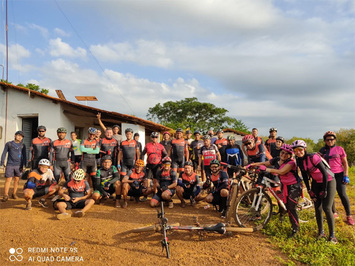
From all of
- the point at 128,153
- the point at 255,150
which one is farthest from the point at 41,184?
the point at 255,150

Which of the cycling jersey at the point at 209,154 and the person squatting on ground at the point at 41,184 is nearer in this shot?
the person squatting on ground at the point at 41,184

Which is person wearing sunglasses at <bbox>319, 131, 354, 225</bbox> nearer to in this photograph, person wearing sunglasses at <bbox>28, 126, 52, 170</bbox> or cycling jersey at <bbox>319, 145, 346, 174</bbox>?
cycling jersey at <bbox>319, 145, 346, 174</bbox>

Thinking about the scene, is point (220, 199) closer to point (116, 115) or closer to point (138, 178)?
point (138, 178)

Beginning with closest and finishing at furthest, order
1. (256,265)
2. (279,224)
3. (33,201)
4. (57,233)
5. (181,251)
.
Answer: (256,265) < (181,251) < (57,233) < (279,224) < (33,201)

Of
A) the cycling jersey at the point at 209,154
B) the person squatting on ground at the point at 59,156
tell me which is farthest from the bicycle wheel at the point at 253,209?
the person squatting on ground at the point at 59,156

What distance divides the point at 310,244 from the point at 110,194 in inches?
201

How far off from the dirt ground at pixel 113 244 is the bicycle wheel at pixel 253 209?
0.30 meters

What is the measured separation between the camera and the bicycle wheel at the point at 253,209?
5258 mm

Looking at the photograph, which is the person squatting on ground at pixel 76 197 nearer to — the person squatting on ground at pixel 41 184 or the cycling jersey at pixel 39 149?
the person squatting on ground at pixel 41 184

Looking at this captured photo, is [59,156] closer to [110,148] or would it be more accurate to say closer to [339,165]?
[110,148]

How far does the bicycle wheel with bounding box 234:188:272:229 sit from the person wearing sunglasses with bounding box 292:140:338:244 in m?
0.88

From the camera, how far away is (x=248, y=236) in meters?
5.07

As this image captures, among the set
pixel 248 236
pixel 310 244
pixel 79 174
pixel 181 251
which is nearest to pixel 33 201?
pixel 79 174

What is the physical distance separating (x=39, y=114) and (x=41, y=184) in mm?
7620
